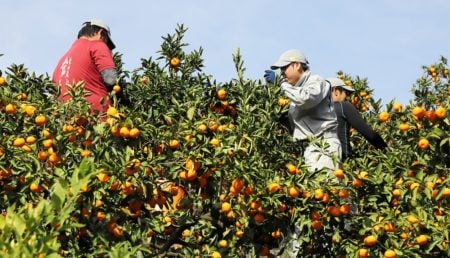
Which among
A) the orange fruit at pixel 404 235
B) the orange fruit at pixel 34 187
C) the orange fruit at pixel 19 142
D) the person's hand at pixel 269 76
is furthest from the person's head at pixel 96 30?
the orange fruit at pixel 404 235

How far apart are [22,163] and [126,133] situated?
2.30 feet

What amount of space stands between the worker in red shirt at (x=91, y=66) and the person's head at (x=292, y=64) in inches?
50.8

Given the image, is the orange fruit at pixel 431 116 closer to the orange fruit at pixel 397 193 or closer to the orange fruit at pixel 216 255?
the orange fruit at pixel 397 193

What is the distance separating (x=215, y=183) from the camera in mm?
5531

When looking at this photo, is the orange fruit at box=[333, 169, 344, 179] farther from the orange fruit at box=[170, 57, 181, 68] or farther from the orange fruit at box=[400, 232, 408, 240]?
the orange fruit at box=[170, 57, 181, 68]

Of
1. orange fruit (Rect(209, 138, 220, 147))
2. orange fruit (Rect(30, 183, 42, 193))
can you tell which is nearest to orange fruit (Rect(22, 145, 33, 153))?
orange fruit (Rect(30, 183, 42, 193))

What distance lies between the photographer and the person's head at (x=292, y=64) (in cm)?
623

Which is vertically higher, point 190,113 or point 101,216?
point 190,113

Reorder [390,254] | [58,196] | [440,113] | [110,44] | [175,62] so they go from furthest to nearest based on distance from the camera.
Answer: [110,44] → [175,62] → [440,113] → [390,254] → [58,196]

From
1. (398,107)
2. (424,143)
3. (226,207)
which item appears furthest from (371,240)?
(398,107)

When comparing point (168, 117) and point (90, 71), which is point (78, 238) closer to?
point (168, 117)

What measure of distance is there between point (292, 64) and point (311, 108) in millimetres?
372

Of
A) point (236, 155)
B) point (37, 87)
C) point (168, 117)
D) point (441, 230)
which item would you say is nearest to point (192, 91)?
point (168, 117)

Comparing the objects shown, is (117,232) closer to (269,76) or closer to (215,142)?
(215,142)
